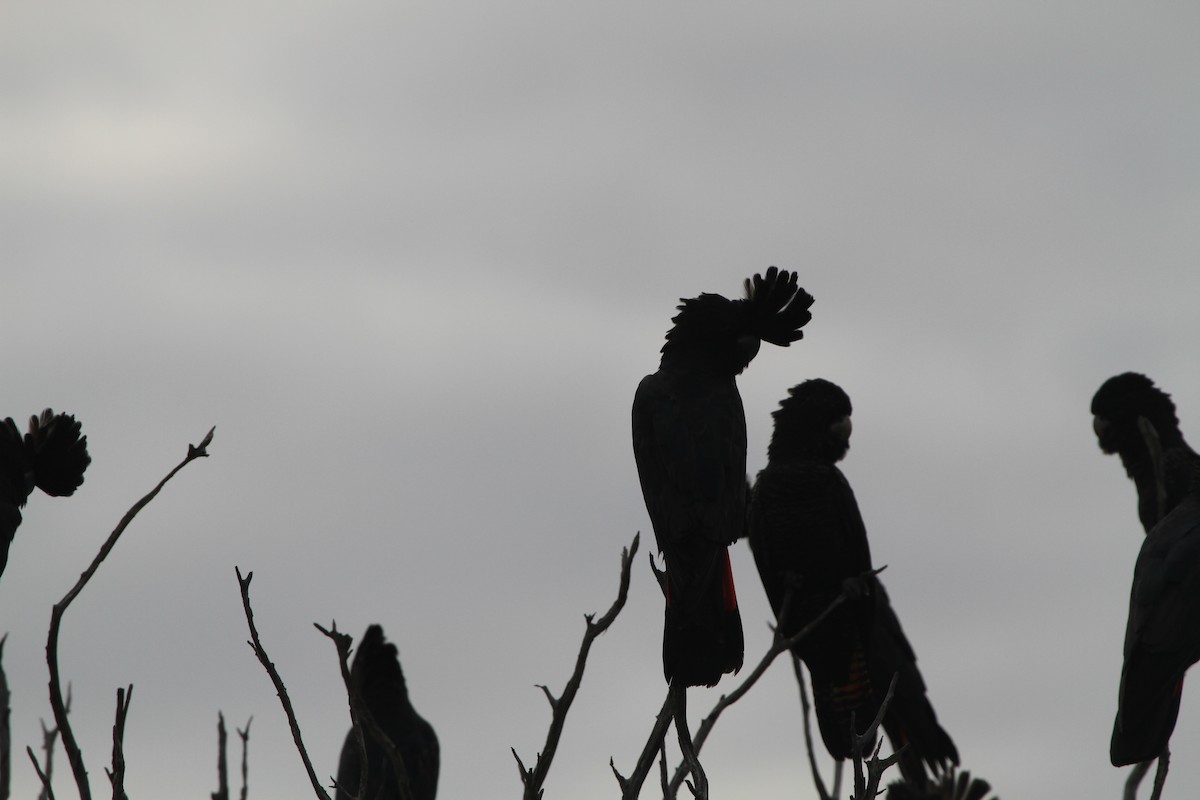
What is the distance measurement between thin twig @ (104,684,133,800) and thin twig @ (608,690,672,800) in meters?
1.29

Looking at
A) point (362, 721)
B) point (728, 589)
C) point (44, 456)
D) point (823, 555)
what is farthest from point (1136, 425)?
point (362, 721)

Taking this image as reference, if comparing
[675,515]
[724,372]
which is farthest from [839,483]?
[675,515]

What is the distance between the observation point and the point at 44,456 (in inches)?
307

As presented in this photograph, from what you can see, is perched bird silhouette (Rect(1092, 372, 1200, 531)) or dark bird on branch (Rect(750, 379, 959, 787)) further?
perched bird silhouette (Rect(1092, 372, 1200, 531))

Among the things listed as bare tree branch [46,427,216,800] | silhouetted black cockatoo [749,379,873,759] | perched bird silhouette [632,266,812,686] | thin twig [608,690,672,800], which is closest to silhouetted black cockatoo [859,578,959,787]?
silhouetted black cockatoo [749,379,873,759]

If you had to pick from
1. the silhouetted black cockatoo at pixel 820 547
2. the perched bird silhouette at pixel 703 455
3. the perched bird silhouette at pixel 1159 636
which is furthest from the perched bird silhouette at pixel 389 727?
the perched bird silhouette at pixel 1159 636

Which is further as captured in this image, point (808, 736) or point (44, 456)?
point (44, 456)

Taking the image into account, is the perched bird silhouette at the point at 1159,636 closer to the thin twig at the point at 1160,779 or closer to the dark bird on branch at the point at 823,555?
the thin twig at the point at 1160,779

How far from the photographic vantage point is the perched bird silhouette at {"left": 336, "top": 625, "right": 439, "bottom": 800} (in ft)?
33.6

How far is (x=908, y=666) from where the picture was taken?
960 cm

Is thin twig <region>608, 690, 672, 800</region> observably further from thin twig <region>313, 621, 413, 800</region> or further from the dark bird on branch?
the dark bird on branch

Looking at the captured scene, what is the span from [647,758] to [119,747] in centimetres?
139

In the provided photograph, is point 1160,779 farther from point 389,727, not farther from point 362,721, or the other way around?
point 389,727

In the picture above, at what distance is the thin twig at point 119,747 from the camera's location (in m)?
3.15
